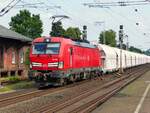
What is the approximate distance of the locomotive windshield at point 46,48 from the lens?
30.3 metres

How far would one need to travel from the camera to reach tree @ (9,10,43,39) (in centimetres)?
10150

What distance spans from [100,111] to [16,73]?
28.3 meters

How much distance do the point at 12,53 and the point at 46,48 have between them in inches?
606

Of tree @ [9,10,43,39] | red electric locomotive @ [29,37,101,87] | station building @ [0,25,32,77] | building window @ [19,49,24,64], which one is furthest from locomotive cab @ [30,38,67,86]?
tree @ [9,10,43,39]

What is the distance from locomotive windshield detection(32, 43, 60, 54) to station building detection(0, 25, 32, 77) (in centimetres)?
925

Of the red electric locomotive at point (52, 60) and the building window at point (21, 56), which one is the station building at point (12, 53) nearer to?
the building window at point (21, 56)

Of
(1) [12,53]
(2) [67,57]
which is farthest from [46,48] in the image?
(1) [12,53]

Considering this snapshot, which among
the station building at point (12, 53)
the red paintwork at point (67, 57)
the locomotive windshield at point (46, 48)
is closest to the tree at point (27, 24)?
the station building at point (12, 53)

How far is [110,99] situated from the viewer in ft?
76.4

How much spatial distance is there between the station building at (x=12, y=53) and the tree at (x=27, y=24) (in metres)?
52.2

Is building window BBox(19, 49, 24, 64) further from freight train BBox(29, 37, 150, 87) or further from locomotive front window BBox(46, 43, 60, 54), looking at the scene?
locomotive front window BBox(46, 43, 60, 54)

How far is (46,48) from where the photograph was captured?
30500 millimetres

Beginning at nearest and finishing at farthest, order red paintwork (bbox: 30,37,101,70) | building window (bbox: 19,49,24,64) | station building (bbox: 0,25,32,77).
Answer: red paintwork (bbox: 30,37,101,70) → station building (bbox: 0,25,32,77) → building window (bbox: 19,49,24,64)

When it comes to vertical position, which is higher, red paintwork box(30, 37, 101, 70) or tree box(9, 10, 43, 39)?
tree box(9, 10, 43, 39)
